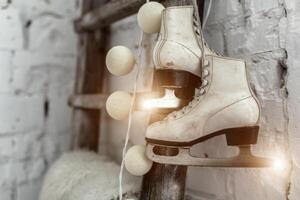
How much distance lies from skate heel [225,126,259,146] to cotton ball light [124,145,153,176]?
0.43ft

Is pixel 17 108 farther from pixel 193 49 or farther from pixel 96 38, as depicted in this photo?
pixel 193 49

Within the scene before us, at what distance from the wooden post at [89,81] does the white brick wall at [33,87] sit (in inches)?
2.8

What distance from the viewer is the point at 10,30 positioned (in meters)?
0.92

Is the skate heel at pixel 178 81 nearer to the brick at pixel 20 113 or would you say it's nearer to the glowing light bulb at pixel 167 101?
the glowing light bulb at pixel 167 101

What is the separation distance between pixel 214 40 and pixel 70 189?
41 cm

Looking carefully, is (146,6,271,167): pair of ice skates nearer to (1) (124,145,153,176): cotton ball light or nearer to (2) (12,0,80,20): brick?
(1) (124,145,153,176): cotton ball light

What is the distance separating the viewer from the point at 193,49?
21.0 inches

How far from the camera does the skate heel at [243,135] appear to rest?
0.51 meters

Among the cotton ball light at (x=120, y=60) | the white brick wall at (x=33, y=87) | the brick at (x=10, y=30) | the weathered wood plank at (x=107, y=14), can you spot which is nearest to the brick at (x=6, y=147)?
the white brick wall at (x=33, y=87)

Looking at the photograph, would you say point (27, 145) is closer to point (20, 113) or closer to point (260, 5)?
point (20, 113)

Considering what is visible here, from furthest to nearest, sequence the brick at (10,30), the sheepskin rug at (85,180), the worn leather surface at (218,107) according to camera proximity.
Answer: the brick at (10,30) → the sheepskin rug at (85,180) → the worn leather surface at (218,107)

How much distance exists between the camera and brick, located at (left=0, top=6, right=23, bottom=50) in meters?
0.90

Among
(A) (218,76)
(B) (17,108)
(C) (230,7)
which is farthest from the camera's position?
(B) (17,108)

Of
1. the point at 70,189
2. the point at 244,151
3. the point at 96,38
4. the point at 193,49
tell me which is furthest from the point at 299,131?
the point at 96,38
